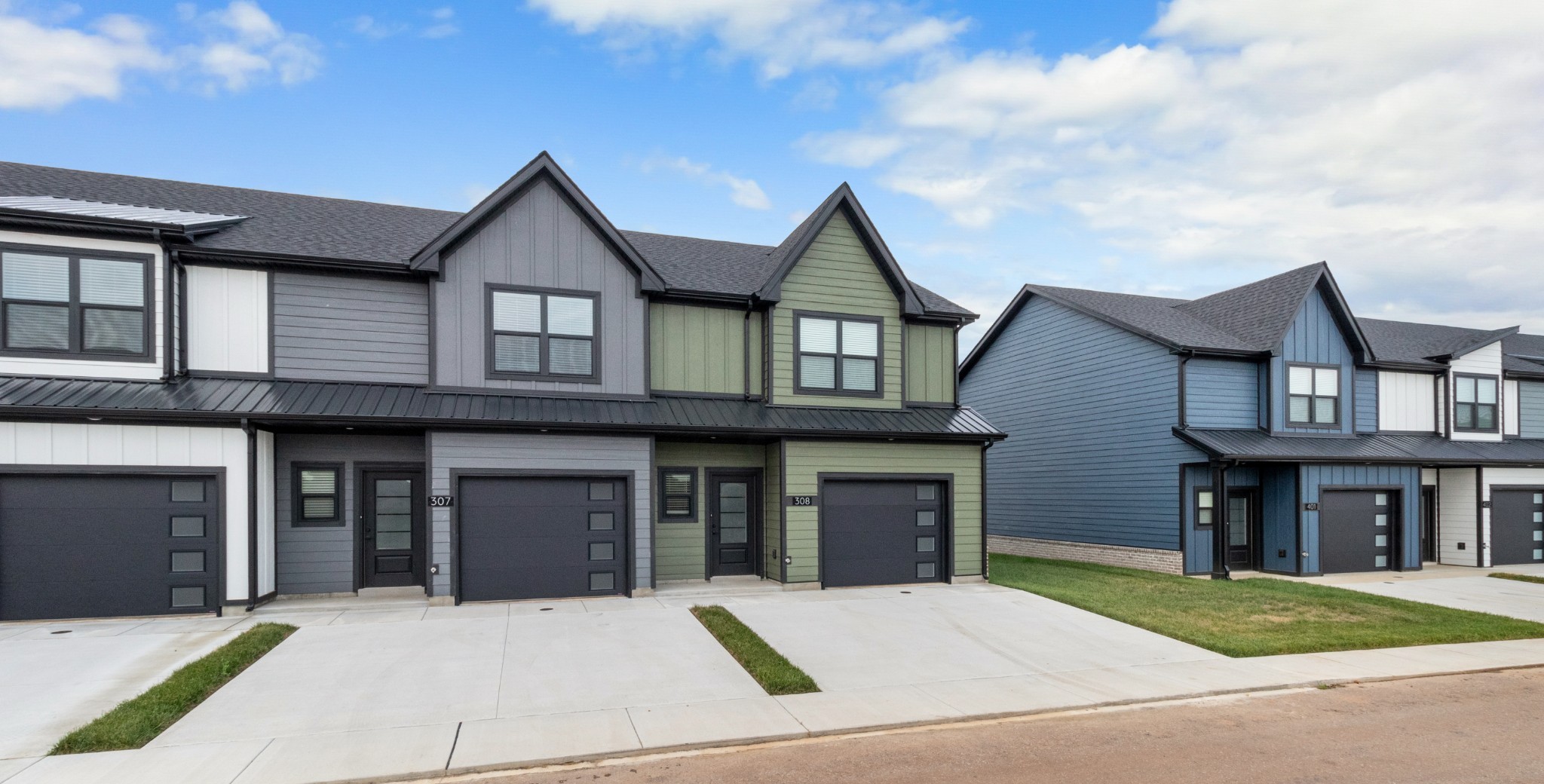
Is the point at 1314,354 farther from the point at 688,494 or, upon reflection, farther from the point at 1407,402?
the point at 688,494

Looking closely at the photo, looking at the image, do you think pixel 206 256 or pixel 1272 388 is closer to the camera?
pixel 206 256

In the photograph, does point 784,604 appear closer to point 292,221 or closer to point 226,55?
point 292,221

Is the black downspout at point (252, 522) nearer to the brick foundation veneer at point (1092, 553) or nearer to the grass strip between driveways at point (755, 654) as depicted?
the grass strip between driveways at point (755, 654)

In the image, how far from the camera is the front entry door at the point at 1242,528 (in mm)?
19484

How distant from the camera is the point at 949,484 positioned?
16156 millimetres

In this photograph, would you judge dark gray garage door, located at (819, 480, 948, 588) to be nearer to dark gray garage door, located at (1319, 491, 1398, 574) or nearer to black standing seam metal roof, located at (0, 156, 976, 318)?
black standing seam metal roof, located at (0, 156, 976, 318)

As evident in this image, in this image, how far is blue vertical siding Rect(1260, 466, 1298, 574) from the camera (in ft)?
61.8

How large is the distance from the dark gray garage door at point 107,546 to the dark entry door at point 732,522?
8.09 metres

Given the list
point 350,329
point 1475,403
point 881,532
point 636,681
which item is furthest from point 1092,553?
point 350,329

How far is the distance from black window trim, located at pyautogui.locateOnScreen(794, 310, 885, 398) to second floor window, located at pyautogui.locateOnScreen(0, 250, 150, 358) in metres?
10.6

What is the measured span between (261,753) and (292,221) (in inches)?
440

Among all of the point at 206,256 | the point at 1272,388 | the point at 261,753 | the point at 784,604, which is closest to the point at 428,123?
the point at 206,256

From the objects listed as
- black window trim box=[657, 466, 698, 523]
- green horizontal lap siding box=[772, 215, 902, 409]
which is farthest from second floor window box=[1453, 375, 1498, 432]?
black window trim box=[657, 466, 698, 523]

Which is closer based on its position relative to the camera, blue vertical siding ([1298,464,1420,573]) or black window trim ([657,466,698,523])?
black window trim ([657,466,698,523])
